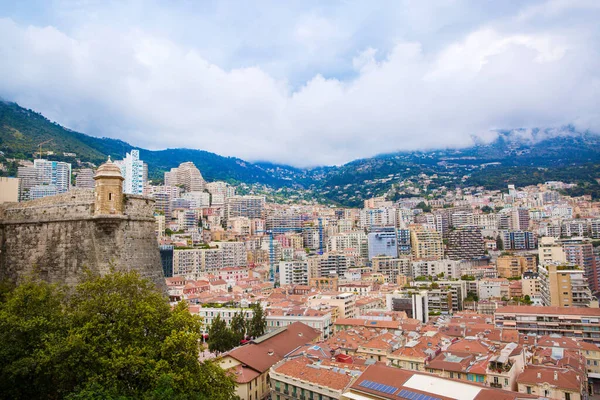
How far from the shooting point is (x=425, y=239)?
315 ft

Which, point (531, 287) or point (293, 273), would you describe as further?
point (293, 273)

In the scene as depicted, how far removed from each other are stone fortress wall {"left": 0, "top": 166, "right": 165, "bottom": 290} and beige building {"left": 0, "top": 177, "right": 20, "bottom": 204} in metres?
1.38

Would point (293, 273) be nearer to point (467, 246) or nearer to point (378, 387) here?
point (467, 246)

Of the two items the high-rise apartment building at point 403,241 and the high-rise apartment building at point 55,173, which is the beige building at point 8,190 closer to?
the high-rise apartment building at point 55,173

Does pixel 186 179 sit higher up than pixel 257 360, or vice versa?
pixel 186 179

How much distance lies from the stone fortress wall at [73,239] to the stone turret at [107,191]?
25cm

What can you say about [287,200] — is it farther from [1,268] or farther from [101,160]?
[1,268]

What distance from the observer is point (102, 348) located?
39.8 feet

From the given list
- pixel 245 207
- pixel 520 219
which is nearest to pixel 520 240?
pixel 520 219

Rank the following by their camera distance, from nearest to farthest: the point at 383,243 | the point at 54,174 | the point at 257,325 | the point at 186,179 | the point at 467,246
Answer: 1. the point at 257,325
2. the point at 467,246
3. the point at 383,243
4. the point at 54,174
5. the point at 186,179

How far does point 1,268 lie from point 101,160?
117873 millimetres

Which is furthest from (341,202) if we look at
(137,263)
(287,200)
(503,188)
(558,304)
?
(137,263)

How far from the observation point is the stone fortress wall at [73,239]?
50.4 ft

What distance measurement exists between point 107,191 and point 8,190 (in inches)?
260
